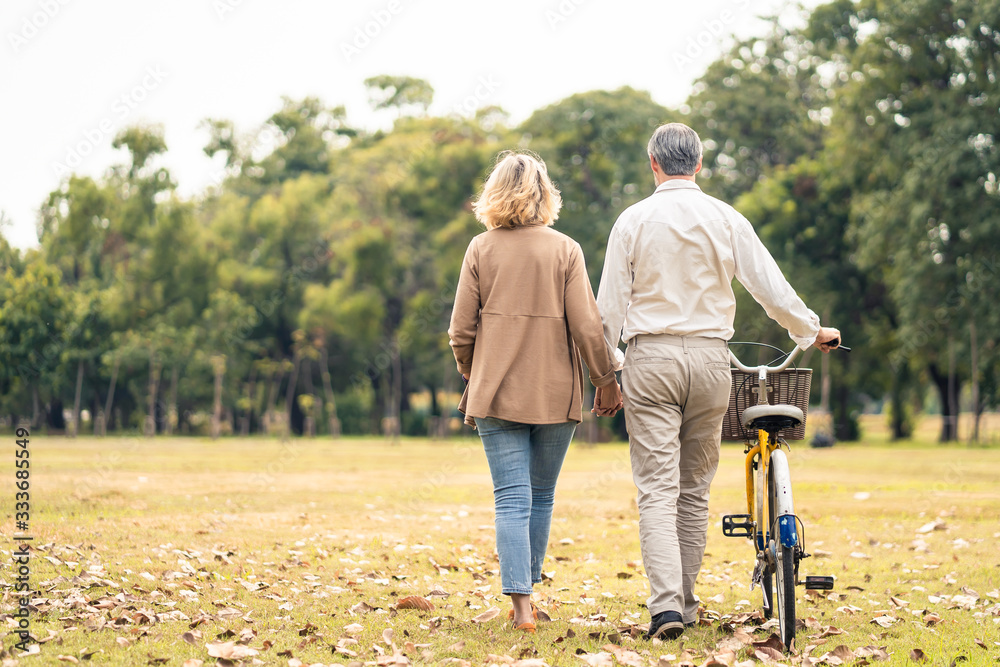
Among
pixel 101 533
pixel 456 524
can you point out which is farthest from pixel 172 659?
pixel 456 524

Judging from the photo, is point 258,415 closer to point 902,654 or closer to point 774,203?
point 774,203

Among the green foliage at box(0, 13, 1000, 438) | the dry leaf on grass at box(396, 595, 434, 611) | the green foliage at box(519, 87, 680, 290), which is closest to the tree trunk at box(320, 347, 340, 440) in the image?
the green foliage at box(0, 13, 1000, 438)

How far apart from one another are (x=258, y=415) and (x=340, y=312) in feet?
38.5

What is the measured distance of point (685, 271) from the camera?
4559mm

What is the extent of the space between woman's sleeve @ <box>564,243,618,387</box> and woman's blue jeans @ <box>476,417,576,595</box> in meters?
0.29

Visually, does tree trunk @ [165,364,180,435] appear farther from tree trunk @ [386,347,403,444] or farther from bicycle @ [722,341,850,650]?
bicycle @ [722,341,850,650]

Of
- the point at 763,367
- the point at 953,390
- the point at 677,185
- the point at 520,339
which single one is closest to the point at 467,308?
the point at 520,339

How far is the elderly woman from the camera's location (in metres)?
4.50

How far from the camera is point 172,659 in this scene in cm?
393

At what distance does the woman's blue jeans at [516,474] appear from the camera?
454cm

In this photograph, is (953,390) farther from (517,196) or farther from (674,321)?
(517,196)

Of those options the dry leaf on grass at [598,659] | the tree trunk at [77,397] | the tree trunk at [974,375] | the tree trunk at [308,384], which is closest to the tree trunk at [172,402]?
the tree trunk at [77,397]

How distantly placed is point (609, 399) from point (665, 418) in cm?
33

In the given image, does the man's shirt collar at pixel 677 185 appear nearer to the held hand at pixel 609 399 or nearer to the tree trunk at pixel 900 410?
the held hand at pixel 609 399
